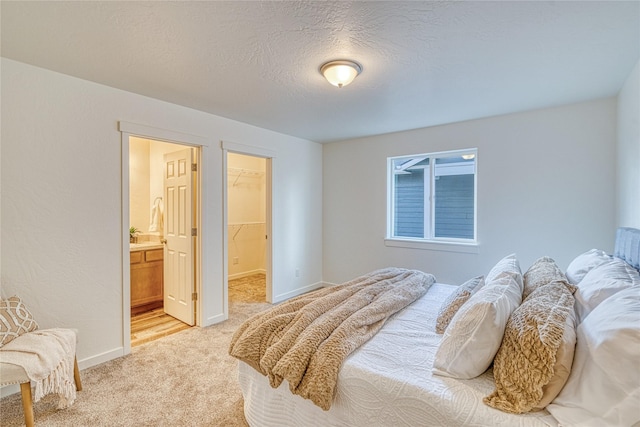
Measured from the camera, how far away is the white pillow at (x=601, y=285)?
1313mm

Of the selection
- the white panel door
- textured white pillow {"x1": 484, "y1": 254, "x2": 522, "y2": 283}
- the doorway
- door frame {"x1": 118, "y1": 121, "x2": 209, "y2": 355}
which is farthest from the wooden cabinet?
textured white pillow {"x1": 484, "y1": 254, "x2": 522, "y2": 283}

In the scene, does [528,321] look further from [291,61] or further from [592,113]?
[592,113]

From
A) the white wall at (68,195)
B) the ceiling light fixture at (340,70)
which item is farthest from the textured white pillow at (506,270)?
the white wall at (68,195)

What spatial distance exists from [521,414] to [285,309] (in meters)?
1.25

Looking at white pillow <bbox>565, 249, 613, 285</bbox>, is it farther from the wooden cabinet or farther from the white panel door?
the wooden cabinet

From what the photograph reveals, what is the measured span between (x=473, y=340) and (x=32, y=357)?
2417 mm

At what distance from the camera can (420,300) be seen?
232cm

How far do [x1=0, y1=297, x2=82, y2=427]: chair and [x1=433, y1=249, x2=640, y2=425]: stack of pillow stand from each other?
7.29 ft

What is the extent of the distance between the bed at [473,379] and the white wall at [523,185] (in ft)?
4.41

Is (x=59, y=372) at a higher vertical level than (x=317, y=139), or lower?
lower

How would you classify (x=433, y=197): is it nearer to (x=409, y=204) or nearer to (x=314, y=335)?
(x=409, y=204)

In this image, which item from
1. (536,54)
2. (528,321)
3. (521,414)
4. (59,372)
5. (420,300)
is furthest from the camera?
(420,300)

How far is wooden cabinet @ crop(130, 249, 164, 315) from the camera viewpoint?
12.2 ft

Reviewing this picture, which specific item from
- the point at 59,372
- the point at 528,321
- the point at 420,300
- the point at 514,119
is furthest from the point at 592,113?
the point at 59,372
